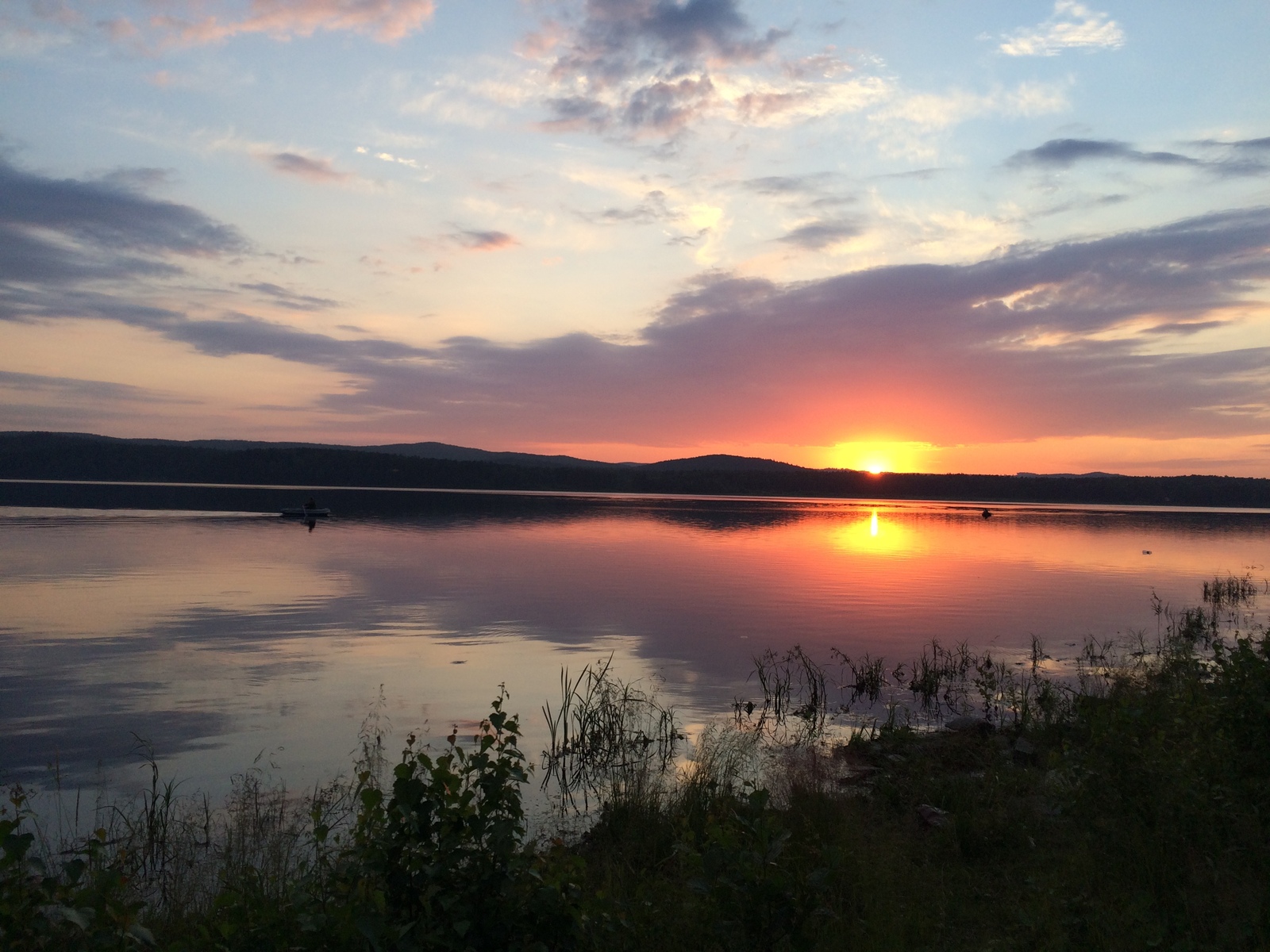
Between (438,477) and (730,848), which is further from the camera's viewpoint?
(438,477)

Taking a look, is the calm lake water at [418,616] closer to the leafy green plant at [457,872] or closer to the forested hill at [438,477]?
the leafy green plant at [457,872]

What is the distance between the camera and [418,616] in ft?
81.0

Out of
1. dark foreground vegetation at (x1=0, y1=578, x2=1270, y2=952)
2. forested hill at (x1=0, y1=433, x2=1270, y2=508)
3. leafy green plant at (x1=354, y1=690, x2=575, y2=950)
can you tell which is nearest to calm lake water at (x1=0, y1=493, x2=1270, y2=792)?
dark foreground vegetation at (x1=0, y1=578, x2=1270, y2=952)

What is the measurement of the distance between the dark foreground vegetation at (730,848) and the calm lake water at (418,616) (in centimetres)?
238

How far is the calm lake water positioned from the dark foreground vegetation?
93.7 inches

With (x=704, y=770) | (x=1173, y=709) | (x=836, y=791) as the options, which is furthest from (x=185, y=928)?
(x=1173, y=709)

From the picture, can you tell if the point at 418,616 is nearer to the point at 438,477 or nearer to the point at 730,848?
the point at 730,848

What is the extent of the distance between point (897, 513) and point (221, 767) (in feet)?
321

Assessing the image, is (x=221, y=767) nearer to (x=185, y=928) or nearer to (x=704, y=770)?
(x=185, y=928)

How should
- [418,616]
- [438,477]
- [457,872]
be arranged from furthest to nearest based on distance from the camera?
[438,477]
[418,616]
[457,872]

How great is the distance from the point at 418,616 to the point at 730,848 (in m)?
19.7

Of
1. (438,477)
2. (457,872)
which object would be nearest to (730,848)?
(457,872)

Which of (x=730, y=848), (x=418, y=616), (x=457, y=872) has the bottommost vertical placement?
(x=418, y=616)

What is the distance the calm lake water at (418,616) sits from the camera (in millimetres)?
14094
